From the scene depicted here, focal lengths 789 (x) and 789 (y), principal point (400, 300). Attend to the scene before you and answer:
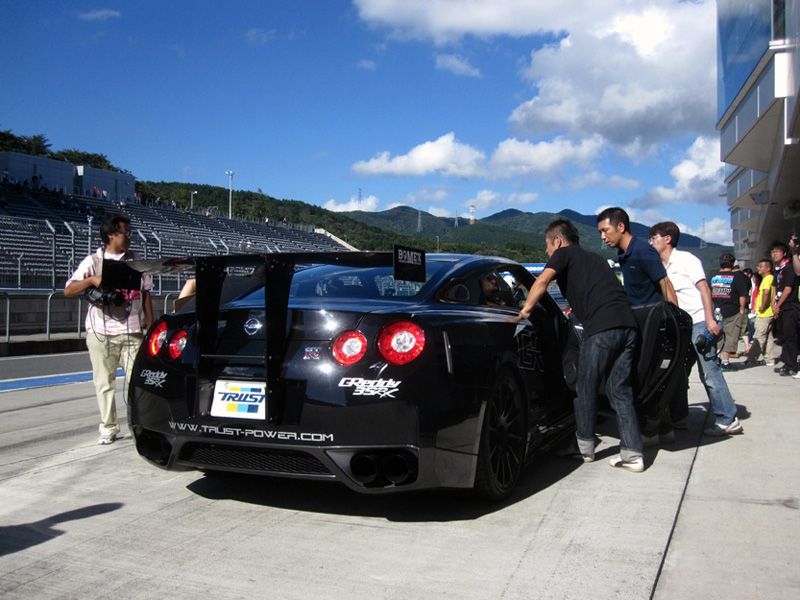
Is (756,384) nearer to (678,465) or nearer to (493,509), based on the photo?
(678,465)

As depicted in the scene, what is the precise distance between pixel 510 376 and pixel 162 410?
1.85 meters

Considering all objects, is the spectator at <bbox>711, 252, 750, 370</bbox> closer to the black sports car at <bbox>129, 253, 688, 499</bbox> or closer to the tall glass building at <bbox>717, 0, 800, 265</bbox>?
the tall glass building at <bbox>717, 0, 800, 265</bbox>

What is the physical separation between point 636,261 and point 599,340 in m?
0.96

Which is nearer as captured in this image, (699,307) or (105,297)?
(105,297)

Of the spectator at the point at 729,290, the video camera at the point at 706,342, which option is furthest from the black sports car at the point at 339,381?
the spectator at the point at 729,290

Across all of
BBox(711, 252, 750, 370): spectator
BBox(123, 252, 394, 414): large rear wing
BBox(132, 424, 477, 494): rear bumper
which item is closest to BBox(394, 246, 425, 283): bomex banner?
BBox(123, 252, 394, 414): large rear wing

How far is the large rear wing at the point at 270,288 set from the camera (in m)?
3.77

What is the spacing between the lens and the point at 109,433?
5.87 meters

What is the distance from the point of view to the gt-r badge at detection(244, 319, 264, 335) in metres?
3.96

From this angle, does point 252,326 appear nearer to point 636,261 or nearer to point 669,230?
point 636,261

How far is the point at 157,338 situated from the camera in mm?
4363

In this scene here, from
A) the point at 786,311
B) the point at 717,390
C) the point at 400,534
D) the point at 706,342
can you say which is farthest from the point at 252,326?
the point at 786,311

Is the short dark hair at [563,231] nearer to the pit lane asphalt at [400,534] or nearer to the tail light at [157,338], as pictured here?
the pit lane asphalt at [400,534]

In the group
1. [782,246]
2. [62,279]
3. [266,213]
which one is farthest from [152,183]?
[782,246]
